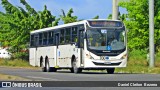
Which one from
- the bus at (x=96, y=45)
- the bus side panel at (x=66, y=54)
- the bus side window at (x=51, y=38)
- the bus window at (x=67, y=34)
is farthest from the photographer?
the bus side window at (x=51, y=38)

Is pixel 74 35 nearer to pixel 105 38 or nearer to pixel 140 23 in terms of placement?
pixel 105 38

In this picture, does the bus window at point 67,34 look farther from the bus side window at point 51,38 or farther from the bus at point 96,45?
the bus side window at point 51,38

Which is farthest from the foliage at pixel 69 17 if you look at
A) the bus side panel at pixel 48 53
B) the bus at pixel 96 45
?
the bus at pixel 96 45

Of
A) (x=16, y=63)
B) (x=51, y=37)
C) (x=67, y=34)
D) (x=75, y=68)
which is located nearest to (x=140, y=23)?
(x=51, y=37)

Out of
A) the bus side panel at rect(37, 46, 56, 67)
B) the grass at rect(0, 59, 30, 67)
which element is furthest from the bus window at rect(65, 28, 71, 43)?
the grass at rect(0, 59, 30, 67)

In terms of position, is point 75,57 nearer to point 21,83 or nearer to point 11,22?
point 21,83

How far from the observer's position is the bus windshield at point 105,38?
3250cm

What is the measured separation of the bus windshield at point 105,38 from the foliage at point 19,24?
29.0 meters

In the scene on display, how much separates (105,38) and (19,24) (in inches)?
1218

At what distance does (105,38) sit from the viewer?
107 feet

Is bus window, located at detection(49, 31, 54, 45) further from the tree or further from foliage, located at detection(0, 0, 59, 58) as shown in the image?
foliage, located at detection(0, 0, 59, 58)

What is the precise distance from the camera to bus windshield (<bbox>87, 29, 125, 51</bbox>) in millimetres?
32500

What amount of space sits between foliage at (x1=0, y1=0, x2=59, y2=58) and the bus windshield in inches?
1142

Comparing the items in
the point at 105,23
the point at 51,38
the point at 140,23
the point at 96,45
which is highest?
the point at 140,23
